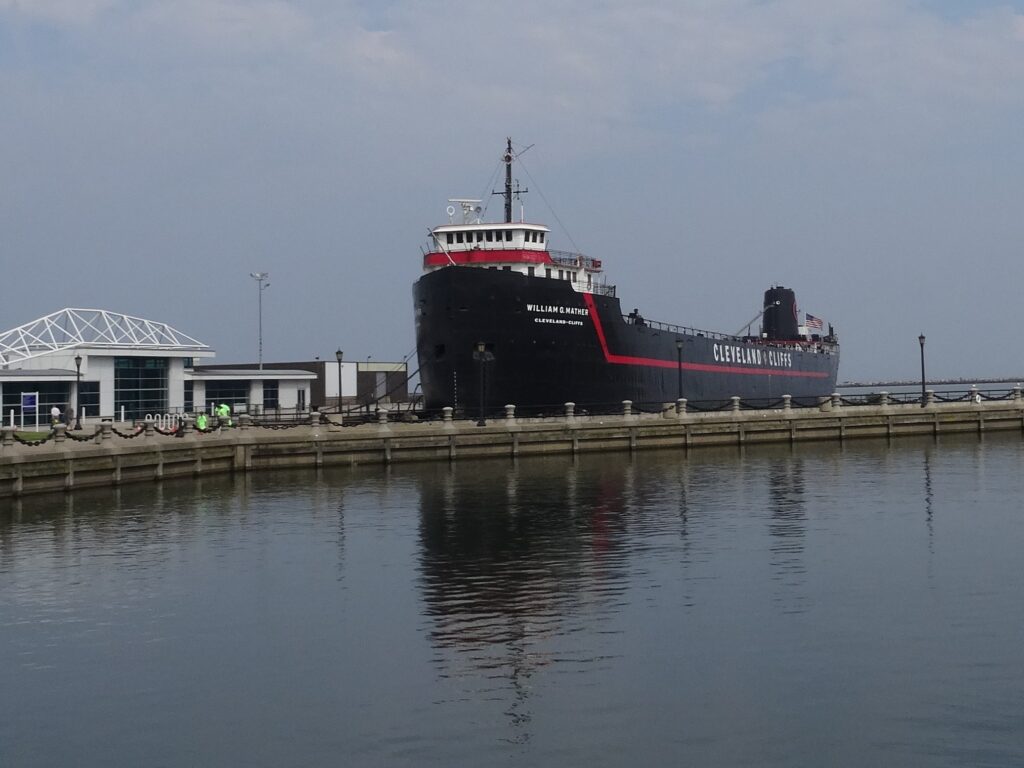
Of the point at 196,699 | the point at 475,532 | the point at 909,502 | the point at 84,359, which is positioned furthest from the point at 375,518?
the point at 84,359

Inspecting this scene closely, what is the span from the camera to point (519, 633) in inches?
765

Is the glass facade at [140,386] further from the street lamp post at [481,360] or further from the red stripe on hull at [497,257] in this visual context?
the street lamp post at [481,360]

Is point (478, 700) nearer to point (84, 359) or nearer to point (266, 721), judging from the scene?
point (266, 721)

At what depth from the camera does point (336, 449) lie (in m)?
50.9

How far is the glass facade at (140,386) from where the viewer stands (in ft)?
237

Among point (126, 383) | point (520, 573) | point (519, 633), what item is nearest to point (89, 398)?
point (126, 383)

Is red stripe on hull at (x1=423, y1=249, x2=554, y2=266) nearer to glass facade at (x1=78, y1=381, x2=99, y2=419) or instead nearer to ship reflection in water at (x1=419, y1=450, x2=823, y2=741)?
ship reflection in water at (x1=419, y1=450, x2=823, y2=741)

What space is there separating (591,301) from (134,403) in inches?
1207

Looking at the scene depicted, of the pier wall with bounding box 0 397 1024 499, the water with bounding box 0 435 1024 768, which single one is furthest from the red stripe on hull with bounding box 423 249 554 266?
the water with bounding box 0 435 1024 768

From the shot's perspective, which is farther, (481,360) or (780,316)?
(780,316)

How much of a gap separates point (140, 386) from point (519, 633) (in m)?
58.9

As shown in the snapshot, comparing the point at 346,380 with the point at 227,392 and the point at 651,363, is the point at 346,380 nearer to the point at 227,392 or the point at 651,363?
the point at 227,392

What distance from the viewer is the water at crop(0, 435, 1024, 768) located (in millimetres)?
14469

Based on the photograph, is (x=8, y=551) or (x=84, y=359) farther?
(x=84, y=359)
